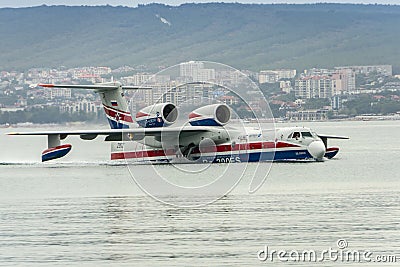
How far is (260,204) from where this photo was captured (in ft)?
107

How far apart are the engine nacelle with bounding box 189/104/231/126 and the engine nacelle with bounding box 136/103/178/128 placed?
0.88m

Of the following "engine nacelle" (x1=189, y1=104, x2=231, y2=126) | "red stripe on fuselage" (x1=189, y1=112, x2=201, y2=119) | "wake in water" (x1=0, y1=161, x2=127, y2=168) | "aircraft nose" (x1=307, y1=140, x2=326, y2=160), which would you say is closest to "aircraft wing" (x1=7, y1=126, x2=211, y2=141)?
"engine nacelle" (x1=189, y1=104, x2=231, y2=126)

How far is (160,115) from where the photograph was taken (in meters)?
49.0

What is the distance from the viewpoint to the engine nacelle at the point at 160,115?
49125 mm

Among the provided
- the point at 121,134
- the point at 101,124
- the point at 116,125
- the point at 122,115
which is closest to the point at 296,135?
the point at 121,134

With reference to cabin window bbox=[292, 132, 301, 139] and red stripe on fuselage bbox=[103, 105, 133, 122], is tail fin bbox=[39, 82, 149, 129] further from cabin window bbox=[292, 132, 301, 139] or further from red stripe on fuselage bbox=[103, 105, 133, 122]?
cabin window bbox=[292, 132, 301, 139]

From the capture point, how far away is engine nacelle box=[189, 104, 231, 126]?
49094 millimetres

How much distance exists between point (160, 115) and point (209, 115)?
2269 mm

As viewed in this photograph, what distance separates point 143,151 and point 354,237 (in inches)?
1203

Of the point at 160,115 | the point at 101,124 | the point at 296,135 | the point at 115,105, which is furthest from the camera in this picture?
the point at 101,124

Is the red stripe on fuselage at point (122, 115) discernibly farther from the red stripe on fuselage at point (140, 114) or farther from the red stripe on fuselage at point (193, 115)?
the red stripe on fuselage at point (193, 115)

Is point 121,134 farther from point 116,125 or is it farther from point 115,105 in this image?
point 115,105

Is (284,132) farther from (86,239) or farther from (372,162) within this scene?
(86,239)

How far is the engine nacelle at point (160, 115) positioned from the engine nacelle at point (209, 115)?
0.88 metres
